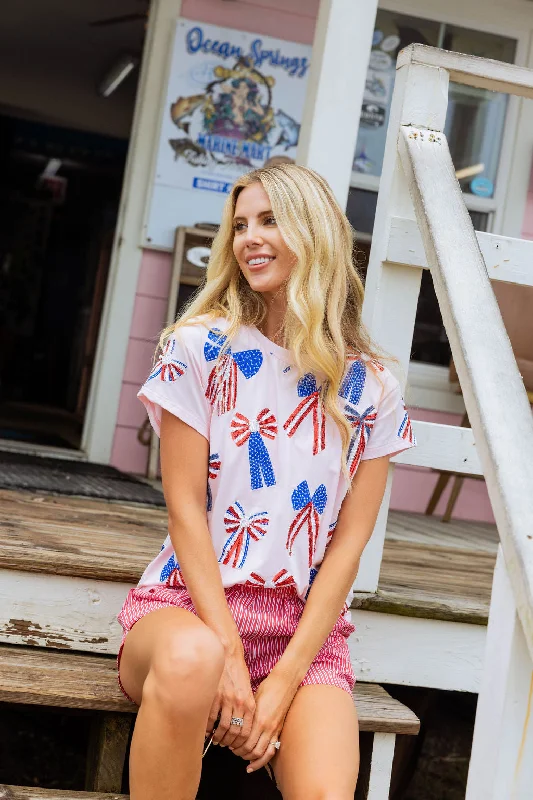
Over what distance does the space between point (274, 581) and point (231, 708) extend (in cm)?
Answer: 25

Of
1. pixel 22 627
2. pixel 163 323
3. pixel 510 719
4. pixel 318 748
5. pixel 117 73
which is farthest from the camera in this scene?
pixel 117 73

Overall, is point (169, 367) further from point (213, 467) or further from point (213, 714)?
point (213, 714)

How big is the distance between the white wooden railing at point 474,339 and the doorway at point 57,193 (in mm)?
3044

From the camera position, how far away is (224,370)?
1839 mm

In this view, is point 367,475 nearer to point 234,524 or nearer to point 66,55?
point 234,524

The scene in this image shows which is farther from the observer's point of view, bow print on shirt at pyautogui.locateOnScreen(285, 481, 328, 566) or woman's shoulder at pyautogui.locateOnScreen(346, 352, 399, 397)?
woman's shoulder at pyautogui.locateOnScreen(346, 352, 399, 397)

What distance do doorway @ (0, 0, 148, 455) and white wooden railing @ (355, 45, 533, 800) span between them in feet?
9.99

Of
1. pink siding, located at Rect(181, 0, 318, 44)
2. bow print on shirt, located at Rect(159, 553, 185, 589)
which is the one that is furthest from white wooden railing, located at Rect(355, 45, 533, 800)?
pink siding, located at Rect(181, 0, 318, 44)

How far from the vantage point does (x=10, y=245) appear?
43.4ft

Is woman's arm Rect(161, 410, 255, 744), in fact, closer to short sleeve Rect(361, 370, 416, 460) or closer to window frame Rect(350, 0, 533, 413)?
short sleeve Rect(361, 370, 416, 460)

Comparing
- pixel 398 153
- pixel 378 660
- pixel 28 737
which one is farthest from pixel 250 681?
pixel 28 737

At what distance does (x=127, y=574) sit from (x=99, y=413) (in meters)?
2.79

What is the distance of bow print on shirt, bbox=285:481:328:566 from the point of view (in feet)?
5.94

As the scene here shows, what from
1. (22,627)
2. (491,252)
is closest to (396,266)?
(491,252)
